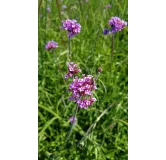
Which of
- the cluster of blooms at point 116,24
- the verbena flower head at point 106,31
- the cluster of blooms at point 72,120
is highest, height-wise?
the cluster of blooms at point 116,24

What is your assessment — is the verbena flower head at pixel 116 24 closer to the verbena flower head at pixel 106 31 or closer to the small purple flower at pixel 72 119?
the verbena flower head at pixel 106 31

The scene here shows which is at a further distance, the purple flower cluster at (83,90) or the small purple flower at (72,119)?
the small purple flower at (72,119)

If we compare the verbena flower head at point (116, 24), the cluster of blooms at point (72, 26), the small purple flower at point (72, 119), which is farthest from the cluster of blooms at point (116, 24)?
the small purple flower at point (72, 119)

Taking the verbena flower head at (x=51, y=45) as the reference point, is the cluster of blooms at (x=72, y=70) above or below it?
below

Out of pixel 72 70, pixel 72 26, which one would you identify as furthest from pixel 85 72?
pixel 72 26
